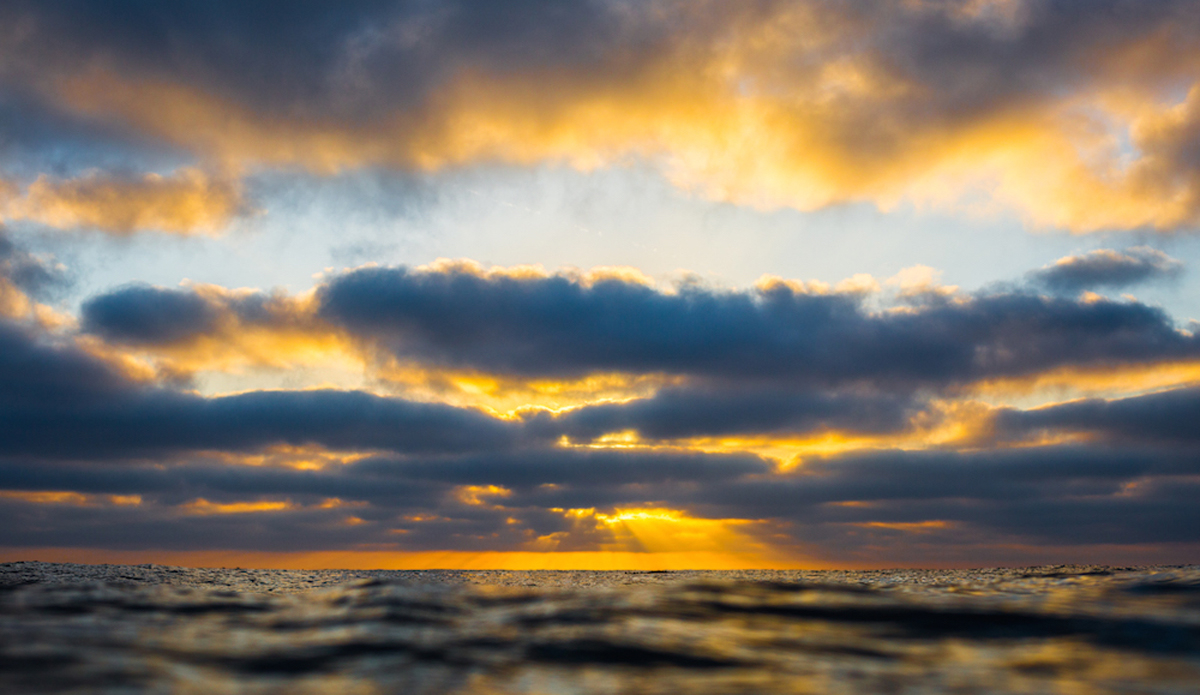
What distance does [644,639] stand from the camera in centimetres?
1291

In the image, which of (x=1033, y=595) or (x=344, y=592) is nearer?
(x=1033, y=595)

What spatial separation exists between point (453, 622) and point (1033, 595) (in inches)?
651

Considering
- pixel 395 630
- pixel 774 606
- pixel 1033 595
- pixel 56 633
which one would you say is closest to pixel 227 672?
pixel 395 630

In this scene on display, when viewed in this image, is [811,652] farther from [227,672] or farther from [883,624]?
[227,672]

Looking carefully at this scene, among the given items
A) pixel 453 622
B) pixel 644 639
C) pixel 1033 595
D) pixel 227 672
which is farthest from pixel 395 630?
pixel 1033 595

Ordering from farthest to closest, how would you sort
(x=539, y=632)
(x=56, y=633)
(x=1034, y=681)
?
(x=539, y=632) → (x=56, y=633) → (x=1034, y=681)

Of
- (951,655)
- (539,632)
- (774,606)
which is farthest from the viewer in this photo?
(774,606)

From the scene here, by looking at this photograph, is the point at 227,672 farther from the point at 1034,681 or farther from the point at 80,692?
the point at 1034,681

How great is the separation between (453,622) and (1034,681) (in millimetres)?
11181

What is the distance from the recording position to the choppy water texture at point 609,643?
972 cm

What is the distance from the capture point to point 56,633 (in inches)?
Result: 501

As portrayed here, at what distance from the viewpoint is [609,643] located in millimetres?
12633

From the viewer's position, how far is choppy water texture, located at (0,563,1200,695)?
9719 mm

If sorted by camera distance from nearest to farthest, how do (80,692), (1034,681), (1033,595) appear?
1. (80,692)
2. (1034,681)
3. (1033,595)
